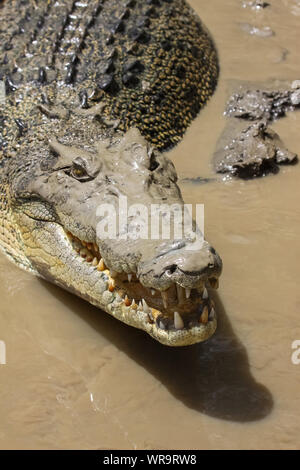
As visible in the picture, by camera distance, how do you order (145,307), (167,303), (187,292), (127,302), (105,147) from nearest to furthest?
(187,292), (167,303), (145,307), (127,302), (105,147)

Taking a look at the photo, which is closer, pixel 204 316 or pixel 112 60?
pixel 204 316

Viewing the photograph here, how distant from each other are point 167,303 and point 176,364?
0.67 meters

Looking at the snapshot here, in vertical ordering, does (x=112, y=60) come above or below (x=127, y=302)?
above

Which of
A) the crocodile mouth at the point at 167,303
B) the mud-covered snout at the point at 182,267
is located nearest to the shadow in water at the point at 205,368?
the crocodile mouth at the point at 167,303

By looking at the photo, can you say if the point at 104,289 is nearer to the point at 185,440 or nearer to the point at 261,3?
the point at 185,440

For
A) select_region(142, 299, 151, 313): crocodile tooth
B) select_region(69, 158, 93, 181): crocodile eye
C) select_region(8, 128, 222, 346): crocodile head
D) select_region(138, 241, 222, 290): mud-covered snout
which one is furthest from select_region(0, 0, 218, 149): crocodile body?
select_region(138, 241, 222, 290): mud-covered snout

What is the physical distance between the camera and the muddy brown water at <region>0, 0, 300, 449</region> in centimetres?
317

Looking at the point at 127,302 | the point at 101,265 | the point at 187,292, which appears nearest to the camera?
the point at 187,292

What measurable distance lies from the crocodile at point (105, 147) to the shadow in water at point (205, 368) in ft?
1.18

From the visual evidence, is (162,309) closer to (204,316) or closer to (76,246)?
(204,316)

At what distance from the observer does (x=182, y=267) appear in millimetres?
2789

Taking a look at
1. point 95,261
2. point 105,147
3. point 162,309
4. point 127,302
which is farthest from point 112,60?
point 162,309
